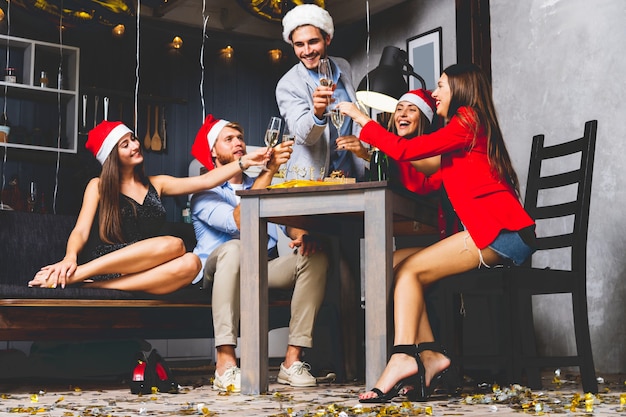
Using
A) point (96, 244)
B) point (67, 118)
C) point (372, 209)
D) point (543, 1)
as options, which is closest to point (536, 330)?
point (543, 1)

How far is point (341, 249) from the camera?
351 cm

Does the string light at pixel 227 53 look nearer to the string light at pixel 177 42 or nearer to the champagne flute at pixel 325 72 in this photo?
the string light at pixel 177 42

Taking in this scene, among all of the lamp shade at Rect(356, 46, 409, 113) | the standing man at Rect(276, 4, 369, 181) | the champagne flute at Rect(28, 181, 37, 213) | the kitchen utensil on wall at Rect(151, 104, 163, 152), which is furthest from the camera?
the kitchen utensil on wall at Rect(151, 104, 163, 152)

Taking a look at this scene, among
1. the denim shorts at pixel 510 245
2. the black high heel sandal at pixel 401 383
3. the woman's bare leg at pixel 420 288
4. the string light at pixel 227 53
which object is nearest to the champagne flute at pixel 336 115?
the woman's bare leg at pixel 420 288

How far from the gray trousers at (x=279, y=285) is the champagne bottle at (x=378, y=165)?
44 centimetres

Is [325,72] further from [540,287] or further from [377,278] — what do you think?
[540,287]

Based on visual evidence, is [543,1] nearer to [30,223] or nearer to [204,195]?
[204,195]

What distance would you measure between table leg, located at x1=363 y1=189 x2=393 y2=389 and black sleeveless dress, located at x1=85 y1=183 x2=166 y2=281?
130 centimetres

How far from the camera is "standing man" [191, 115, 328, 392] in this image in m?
3.05

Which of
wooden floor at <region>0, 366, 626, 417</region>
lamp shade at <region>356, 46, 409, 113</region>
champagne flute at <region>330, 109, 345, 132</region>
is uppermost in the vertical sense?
lamp shade at <region>356, 46, 409, 113</region>

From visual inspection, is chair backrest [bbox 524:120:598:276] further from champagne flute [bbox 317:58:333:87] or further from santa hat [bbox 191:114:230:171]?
santa hat [bbox 191:114:230:171]

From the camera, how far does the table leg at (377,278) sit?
251cm

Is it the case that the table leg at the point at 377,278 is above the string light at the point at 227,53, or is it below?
below

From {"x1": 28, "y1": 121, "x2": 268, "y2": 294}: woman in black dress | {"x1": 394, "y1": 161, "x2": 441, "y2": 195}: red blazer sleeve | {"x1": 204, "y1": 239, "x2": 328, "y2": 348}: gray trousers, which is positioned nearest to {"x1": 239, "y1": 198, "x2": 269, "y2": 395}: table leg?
{"x1": 204, "y1": 239, "x2": 328, "y2": 348}: gray trousers
